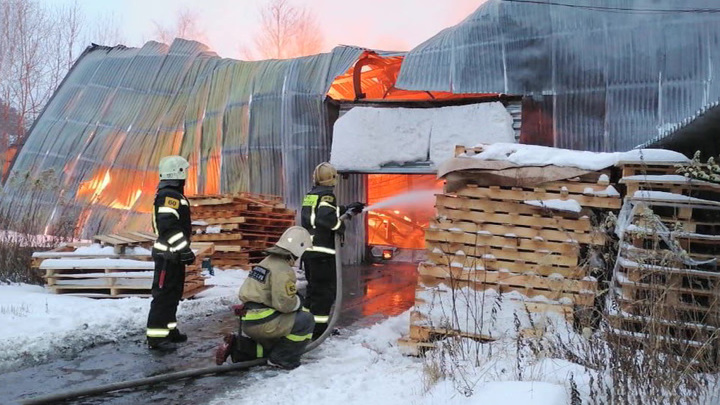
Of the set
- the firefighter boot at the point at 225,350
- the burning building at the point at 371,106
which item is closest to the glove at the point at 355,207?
the firefighter boot at the point at 225,350

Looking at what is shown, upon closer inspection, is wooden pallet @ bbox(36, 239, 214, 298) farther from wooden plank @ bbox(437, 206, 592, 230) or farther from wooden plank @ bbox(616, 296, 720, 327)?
wooden plank @ bbox(616, 296, 720, 327)

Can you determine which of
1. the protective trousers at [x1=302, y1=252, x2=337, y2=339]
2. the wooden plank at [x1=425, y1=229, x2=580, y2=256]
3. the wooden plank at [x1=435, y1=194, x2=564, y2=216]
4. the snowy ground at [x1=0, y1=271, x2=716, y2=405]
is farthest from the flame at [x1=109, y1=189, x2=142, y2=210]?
the wooden plank at [x1=425, y1=229, x2=580, y2=256]

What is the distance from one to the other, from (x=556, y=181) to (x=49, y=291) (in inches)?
272

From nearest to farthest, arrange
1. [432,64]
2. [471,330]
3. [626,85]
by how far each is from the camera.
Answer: [471,330], [626,85], [432,64]

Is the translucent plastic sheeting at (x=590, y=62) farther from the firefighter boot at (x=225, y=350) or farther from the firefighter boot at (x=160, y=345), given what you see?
the firefighter boot at (x=225, y=350)

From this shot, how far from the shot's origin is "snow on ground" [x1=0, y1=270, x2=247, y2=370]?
5.61 metres

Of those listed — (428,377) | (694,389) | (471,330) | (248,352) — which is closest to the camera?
(694,389)

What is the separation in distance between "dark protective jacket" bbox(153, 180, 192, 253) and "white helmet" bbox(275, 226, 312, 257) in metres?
→ 1.31

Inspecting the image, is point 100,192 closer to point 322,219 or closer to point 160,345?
point 160,345

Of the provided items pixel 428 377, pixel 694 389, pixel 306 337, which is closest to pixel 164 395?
pixel 306 337

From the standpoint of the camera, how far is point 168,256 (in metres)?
5.93

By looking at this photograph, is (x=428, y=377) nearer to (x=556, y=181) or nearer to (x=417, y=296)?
(x=417, y=296)

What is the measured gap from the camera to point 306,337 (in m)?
5.45

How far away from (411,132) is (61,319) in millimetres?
8700
